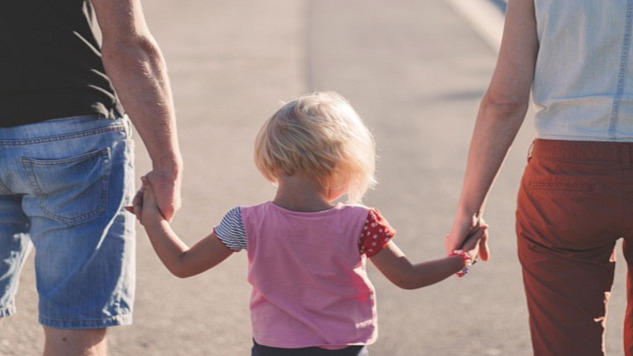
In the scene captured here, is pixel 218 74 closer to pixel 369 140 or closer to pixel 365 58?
pixel 365 58

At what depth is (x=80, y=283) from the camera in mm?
3002

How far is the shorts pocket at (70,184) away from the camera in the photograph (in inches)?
116

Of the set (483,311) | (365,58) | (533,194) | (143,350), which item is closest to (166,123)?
(533,194)

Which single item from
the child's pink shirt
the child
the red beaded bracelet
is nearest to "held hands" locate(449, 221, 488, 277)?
the red beaded bracelet

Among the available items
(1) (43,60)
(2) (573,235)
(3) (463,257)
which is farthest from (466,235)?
(1) (43,60)

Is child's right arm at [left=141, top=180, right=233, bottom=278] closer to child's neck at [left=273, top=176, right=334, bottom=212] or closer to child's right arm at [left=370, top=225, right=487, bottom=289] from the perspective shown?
child's neck at [left=273, top=176, right=334, bottom=212]

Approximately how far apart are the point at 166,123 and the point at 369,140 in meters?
0.56

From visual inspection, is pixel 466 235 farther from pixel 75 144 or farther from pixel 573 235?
pixel 75 144

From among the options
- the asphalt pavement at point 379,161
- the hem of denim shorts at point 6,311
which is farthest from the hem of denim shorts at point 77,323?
the asphalt pavement at point 379,161

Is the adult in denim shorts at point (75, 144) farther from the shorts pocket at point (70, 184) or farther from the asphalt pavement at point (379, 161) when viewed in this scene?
the asphalt pavement at point (379, 161)

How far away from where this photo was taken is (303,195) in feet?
9.43

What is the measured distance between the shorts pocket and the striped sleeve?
0.36 meters

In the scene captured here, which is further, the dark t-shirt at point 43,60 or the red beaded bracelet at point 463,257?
the red beaded bracelet at point 463,257

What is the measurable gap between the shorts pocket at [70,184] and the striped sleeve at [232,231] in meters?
0.36
